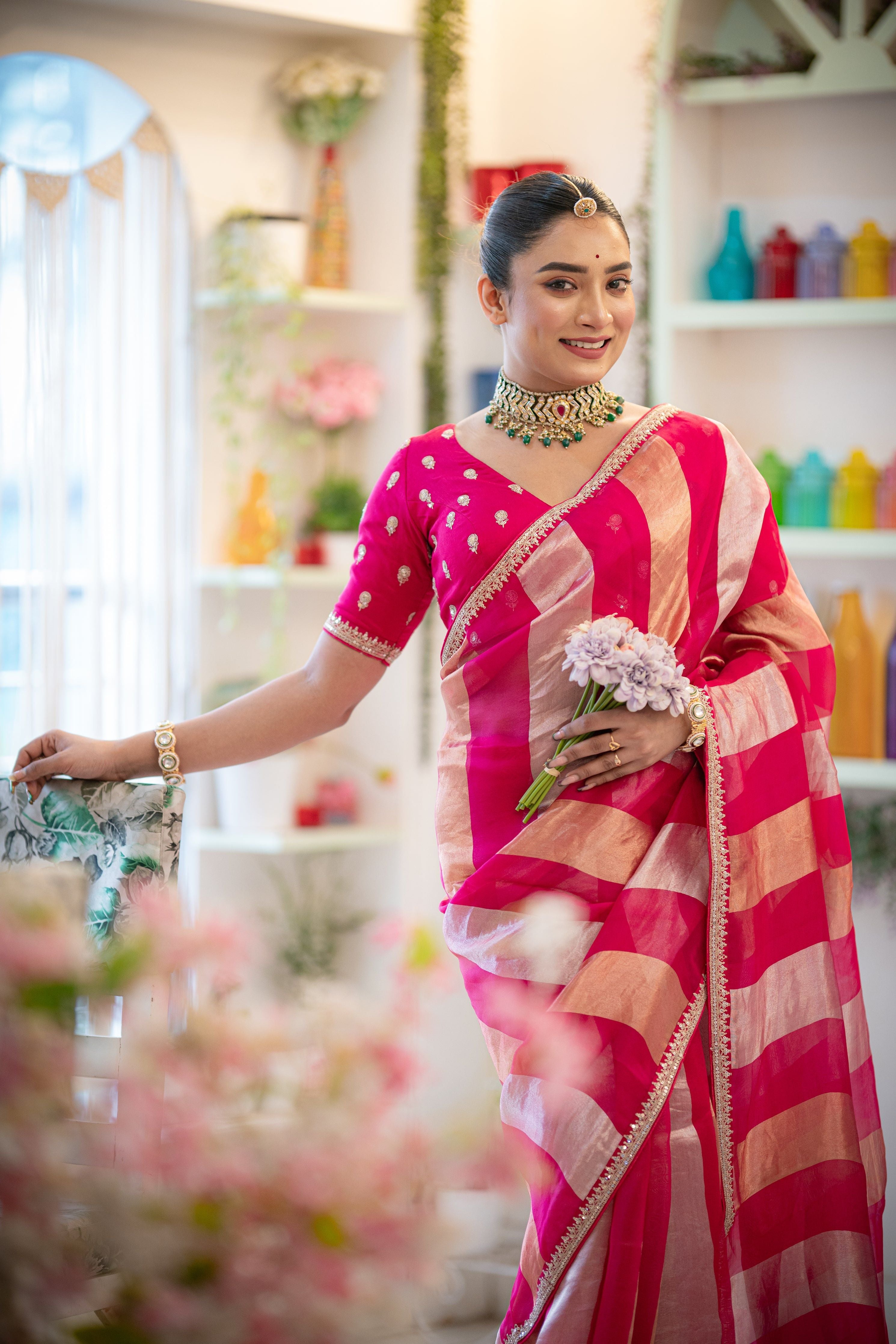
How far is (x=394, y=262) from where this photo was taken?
118 inches

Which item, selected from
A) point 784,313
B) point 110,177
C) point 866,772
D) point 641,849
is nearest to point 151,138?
point 110,177

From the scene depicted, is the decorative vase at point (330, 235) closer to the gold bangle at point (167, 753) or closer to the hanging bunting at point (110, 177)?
the hanging bunting at point (110, 177)

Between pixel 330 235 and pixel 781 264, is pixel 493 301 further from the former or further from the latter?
pixel 330 235

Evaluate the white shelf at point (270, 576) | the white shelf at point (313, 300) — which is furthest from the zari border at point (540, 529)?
the white shelf at point (313, 300)

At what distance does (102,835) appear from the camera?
156 centimetres

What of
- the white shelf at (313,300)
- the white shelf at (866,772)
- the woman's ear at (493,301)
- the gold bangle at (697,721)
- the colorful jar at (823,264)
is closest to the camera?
the gold bangle at (697,721)

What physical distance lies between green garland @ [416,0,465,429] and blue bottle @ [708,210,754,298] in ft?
2.28

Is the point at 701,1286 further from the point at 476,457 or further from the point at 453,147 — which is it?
the point at 453,147

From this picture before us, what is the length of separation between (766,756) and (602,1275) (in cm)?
59

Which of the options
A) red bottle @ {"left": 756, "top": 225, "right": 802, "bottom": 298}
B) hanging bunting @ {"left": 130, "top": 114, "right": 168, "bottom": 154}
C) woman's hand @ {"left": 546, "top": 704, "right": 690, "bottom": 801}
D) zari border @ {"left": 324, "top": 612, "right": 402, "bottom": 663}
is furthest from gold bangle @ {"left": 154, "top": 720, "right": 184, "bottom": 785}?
hanging bunting @ {"left": 130, "top": 114, "right": 168, "bottom": 154}

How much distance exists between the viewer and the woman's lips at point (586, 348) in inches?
56.9

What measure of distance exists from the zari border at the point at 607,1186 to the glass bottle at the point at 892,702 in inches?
49.4

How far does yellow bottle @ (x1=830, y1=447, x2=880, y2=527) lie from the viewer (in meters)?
2.46

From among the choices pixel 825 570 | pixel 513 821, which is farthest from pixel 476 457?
pixel 825 570
